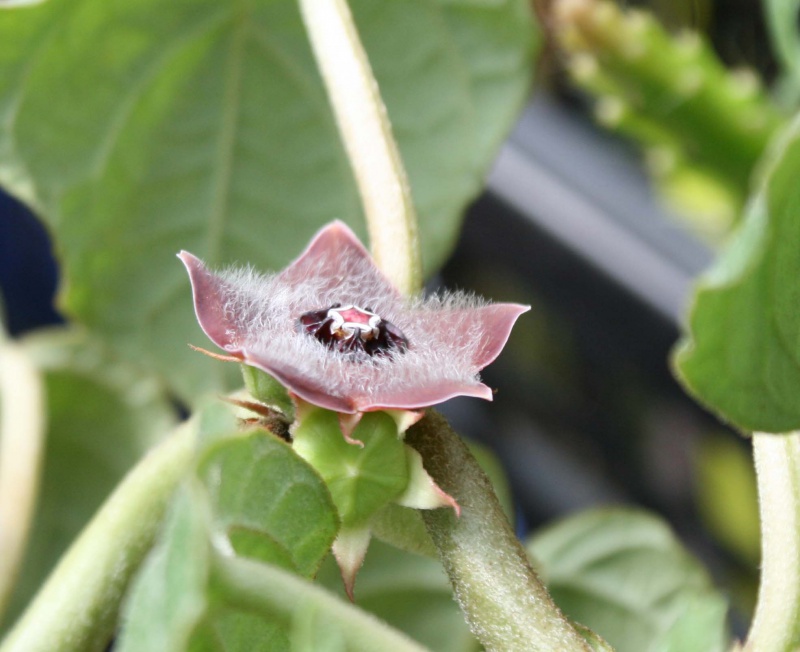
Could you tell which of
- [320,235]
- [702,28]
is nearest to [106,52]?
[320,235]

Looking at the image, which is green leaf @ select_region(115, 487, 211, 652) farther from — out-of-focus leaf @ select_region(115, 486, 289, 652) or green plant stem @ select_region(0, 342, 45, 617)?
green plant stem @ select_region(0, 342, 45, 617)

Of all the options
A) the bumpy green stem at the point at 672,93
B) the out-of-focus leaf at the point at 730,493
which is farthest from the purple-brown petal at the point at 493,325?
the out-of-focus leaf at the point at 730,493

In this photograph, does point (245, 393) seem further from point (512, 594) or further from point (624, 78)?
point (624, 78)

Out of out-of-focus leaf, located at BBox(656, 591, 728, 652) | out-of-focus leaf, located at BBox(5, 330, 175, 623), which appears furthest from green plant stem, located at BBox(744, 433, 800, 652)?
out-of-focus leaf, located at BBox(5, 330, 175, 623)

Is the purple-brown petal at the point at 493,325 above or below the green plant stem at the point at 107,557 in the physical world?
above

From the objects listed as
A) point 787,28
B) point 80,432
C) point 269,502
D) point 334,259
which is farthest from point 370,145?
point 787,28

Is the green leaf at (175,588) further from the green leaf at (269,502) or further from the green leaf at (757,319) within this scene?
the green leaf at (757,319)
